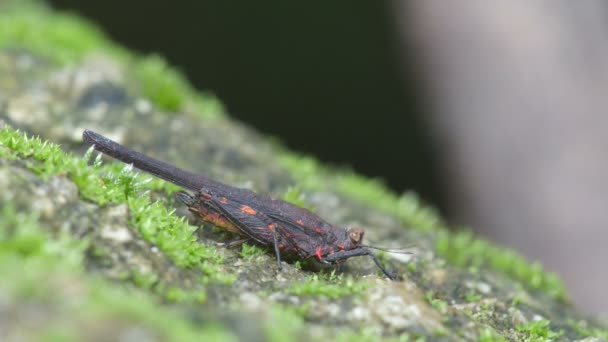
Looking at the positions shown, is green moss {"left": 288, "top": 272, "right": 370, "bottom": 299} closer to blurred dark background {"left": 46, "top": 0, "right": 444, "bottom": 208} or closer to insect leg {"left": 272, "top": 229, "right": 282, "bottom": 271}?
insect leg {"left": 272, "top": 229, "right": 282, "bottom": 271}

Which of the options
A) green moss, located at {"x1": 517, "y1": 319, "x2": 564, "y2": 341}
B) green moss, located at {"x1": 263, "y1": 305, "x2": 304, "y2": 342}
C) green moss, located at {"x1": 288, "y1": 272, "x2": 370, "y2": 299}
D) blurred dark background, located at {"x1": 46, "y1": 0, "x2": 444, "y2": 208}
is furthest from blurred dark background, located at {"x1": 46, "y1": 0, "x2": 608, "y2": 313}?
green moss, located at {"x1": 263, "y1": 305, "x2": 304, "y2": 342}

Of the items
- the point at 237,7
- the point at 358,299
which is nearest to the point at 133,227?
the point at 358,299

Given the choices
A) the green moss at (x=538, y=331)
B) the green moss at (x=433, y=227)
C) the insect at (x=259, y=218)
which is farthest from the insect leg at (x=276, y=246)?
the green moss at (x=433, y=227)

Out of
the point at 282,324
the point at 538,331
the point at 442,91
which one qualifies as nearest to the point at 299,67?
the point at 442,91

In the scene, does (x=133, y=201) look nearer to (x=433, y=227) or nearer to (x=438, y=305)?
(x=438, y=305)

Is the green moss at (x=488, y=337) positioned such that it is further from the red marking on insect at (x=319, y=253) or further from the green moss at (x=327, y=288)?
the red marking on insect at (x=319, y=253)

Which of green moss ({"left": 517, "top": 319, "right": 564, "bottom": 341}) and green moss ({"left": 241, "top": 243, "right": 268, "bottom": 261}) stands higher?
green moss ({"left": 517, "top": 319, "right": 564, "bottom": 341})
